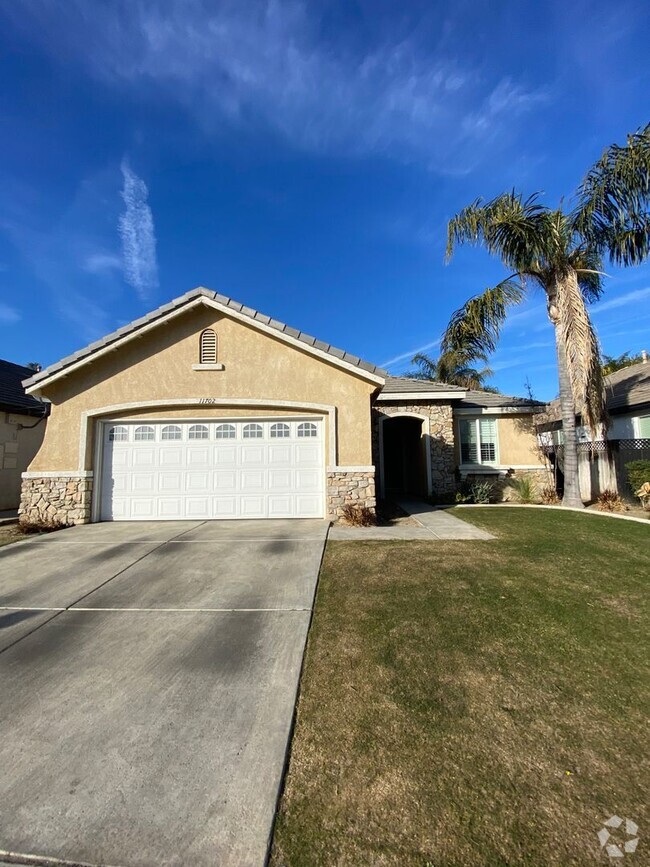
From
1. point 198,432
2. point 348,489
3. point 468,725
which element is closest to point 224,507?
point 198,432

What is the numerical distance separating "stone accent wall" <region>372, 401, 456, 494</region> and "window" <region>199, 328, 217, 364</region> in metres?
6.45

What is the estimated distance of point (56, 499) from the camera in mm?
9922

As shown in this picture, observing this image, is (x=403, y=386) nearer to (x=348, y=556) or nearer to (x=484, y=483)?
(x=484, y=483)

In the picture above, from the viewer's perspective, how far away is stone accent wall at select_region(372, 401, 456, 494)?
14469 mm

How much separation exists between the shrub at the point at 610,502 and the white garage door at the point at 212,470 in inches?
334

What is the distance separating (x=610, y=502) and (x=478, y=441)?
15.2ft

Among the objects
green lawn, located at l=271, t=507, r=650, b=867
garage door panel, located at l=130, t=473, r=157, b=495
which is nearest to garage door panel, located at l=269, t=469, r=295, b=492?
garage door panel, located at l=130, t=473, r=157, b=495

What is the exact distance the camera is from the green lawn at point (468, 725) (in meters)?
1.90

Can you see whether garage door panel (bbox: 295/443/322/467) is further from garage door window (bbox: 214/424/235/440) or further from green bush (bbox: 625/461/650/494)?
green bush (bbox: 625/461/650/494)

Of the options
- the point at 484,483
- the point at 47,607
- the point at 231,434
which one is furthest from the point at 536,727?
the point at 484,483

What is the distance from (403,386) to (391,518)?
6.02 m

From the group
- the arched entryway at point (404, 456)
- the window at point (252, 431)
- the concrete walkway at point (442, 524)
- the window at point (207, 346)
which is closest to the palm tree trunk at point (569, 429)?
the concrete walkway at point (442, 524)

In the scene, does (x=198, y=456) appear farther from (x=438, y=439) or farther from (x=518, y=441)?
(x=518, y=441)

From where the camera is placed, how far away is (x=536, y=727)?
2617 mm
